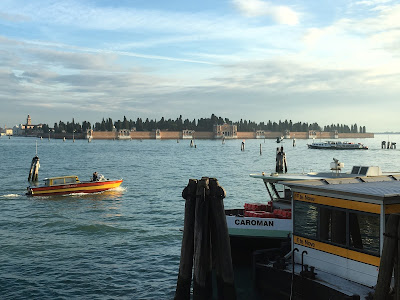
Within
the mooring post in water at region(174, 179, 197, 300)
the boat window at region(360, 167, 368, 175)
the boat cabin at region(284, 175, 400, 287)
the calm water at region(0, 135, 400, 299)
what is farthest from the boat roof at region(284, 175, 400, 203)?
the calm water at region(0, 135, 400, 299)

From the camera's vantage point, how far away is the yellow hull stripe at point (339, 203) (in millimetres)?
11477

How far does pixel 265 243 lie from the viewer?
1789 centimetres

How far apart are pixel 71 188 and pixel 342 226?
110 ft

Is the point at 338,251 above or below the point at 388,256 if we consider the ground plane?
below

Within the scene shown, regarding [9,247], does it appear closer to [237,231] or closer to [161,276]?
[161,276]

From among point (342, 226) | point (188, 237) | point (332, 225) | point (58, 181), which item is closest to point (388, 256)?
point (342, 226)

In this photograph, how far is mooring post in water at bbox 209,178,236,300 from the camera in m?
12.7

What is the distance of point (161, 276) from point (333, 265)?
809 centimetres

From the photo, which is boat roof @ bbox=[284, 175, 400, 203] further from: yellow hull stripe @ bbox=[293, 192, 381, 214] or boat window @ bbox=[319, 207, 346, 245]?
boat window @ bbox=[319, 207, 346, 245]

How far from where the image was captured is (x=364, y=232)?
11.8m

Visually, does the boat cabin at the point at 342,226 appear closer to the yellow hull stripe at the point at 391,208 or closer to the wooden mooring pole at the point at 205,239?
the yellow hull stripe at the point at 391,208

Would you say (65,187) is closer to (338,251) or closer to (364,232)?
(338,251)

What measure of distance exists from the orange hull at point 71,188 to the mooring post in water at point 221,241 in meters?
31.3

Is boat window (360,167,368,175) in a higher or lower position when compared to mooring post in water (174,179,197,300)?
higher
